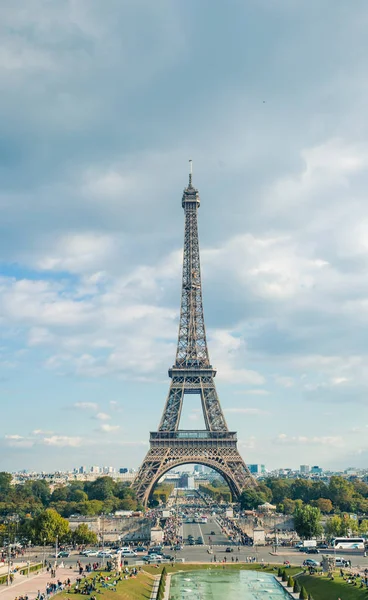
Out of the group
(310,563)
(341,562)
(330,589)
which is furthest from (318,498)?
(330,589)

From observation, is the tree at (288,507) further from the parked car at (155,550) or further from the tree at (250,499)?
the parked car at (155,550)

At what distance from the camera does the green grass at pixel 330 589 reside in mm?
49372

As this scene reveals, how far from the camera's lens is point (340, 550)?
78.3m

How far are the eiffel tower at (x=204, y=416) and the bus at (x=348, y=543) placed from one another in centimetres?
3649

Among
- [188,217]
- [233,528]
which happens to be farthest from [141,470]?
[188,217]

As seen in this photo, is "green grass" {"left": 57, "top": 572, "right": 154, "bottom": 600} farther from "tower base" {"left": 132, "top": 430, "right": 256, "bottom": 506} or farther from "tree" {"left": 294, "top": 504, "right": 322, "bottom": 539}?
"tower base" {"left": 132, "top": 430, "right": 256, "bottom": 506}

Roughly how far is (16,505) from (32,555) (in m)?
46.2

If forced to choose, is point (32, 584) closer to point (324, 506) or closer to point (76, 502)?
point (76, 502)

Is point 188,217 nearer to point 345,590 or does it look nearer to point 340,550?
point 340,550

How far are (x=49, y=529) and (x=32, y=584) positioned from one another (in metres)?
26.8

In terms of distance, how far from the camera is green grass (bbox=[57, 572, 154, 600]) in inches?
1923

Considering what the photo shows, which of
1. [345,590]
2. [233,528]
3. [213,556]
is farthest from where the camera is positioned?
[233,528]

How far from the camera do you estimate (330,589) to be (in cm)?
5269

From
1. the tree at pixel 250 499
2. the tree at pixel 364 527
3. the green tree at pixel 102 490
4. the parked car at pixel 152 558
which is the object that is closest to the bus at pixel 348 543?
the tree at pixel 364 527
